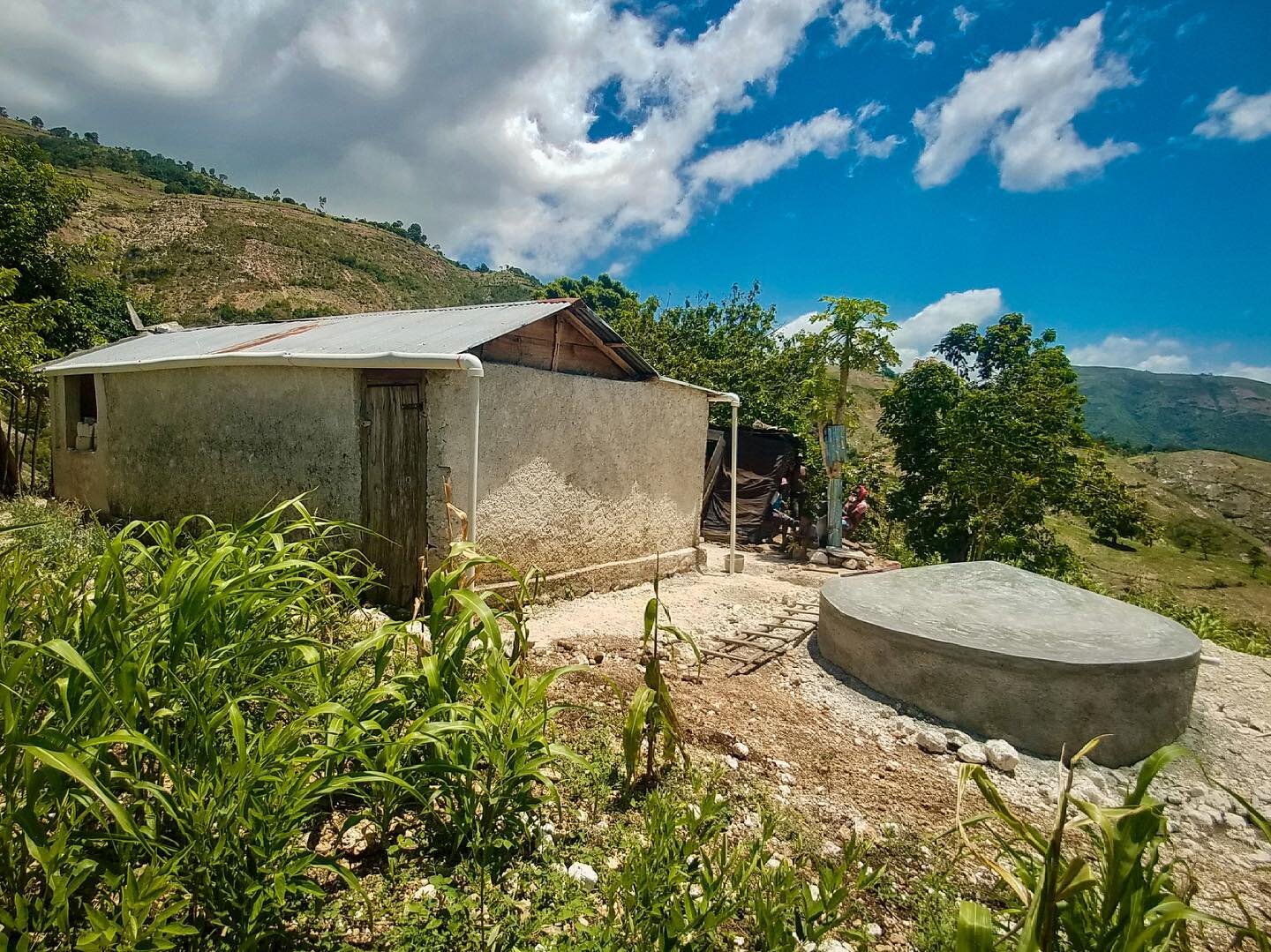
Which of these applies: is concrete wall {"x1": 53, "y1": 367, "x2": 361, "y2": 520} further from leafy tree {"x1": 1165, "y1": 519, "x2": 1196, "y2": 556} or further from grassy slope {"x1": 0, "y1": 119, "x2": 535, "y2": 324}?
leafy tree {"x1": 1165, "y1": 519, "x2": 1196, "y2": 556}

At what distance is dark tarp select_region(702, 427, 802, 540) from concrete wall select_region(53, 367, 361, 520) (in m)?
7.34

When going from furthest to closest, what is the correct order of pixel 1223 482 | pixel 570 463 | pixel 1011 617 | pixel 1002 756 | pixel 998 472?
pixel 1223 482
pixel 998 472
pixel 570 463
pixel 1011 617
pixel 1002 756

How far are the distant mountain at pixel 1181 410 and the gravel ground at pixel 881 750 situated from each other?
125 meters

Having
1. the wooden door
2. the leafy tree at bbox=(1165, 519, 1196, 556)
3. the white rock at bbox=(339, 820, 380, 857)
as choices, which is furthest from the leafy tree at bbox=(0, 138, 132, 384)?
the leafy tree at bbox=(1165, 519, 1196, 556)

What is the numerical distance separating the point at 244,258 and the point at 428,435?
4857cm

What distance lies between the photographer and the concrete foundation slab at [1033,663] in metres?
3.61

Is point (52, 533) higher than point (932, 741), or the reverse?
point (52, 533)

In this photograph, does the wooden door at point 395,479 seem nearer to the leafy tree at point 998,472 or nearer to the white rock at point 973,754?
the white rock at point 973,754

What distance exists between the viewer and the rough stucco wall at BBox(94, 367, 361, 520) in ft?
19.2

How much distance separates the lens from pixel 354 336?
22.2 ft

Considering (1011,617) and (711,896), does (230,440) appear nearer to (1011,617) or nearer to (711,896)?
(711,896)

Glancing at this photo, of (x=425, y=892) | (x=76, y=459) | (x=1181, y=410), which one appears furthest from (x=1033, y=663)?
(x=1181, y=410)

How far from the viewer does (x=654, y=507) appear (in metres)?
7.70

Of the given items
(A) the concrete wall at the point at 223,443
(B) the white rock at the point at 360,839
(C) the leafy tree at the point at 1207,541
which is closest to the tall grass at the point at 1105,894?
(B) the white rock at the point at 360,839
